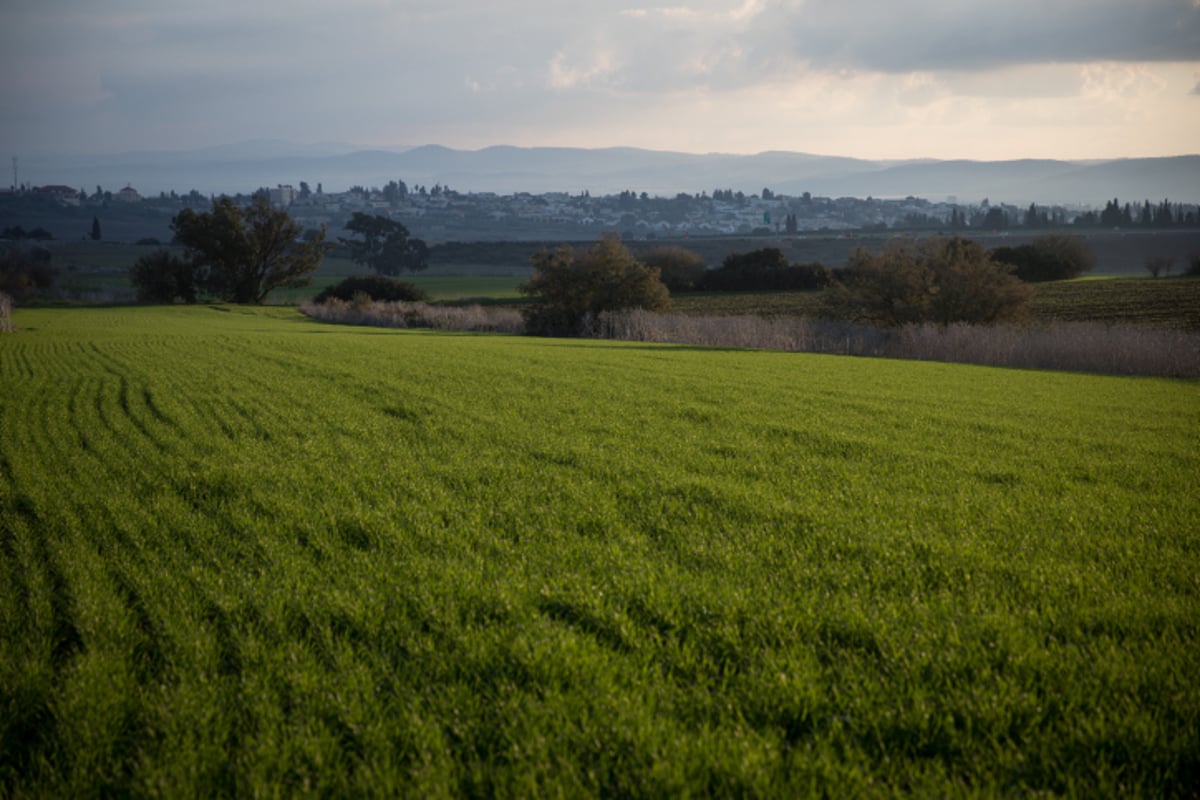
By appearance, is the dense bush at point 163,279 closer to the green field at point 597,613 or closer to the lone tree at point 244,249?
the lone tree at point 244,249

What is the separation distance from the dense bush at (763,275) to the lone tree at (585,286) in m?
34.8

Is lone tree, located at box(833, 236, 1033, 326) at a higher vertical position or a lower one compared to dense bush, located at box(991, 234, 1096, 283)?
lower

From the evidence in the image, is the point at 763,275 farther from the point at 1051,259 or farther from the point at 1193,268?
the point at 1193,268

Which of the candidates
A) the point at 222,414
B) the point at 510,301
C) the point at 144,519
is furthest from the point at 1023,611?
the point at 510,301

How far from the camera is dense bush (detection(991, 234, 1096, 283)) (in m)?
80.6

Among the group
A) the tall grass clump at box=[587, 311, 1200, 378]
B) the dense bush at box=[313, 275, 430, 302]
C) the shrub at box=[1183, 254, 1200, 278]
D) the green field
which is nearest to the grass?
the shrub at box=[1183, 254, 1200, 278]

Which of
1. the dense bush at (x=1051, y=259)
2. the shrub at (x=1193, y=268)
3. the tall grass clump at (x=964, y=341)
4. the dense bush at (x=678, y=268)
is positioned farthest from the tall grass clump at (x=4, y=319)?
the shrub at (x=1193, y=268)

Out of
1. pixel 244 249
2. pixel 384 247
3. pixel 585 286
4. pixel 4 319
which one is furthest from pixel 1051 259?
pixel 384 247

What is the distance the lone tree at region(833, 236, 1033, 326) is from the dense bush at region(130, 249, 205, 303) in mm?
70811

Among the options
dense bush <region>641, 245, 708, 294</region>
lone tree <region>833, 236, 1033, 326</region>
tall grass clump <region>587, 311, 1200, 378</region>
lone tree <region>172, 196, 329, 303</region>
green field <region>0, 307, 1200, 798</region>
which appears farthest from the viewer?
dense bush <region>641, 245, 708, 294</region>

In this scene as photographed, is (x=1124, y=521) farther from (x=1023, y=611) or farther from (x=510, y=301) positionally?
(x=510, y=301)

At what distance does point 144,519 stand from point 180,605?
251 centimetres

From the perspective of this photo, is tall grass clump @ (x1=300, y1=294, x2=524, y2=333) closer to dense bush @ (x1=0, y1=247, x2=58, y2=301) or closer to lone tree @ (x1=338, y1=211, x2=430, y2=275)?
dense bush @ (x1=0, y1=247, x2=58, y2=301)

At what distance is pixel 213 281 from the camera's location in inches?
3319
